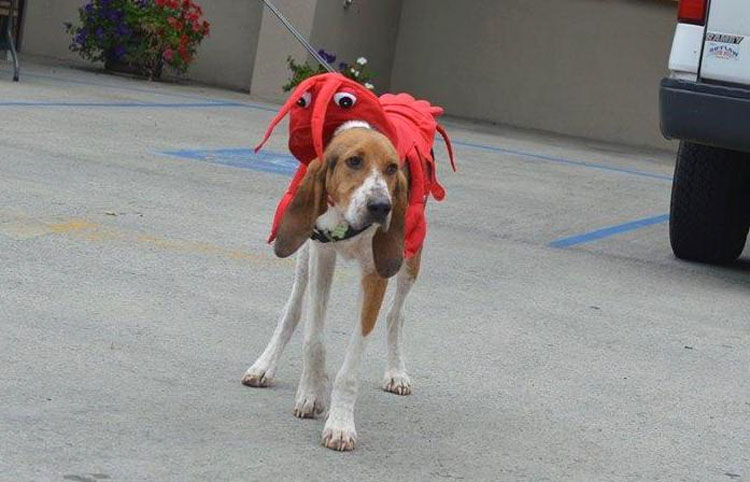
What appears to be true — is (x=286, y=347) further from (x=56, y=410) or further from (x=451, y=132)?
(x=451, y=132)

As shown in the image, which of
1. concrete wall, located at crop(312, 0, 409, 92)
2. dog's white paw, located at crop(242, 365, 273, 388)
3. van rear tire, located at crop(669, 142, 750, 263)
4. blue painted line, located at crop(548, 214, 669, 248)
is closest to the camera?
dog's white paw, located at crop(242, 365, 273, 388)

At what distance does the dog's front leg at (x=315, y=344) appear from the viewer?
4898 millimetres

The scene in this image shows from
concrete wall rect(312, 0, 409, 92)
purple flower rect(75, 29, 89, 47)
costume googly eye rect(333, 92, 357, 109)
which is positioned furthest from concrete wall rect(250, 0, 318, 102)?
costume googly eye rect(333, 92, 357, 109)

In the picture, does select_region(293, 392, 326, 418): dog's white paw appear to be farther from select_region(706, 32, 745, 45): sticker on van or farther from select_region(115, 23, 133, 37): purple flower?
select_region(115, 23, 133, 37): purple flower

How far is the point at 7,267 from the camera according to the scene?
20.9 ft

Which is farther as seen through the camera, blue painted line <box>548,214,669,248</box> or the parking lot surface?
blue painted line <box>548,214,669,248</box>

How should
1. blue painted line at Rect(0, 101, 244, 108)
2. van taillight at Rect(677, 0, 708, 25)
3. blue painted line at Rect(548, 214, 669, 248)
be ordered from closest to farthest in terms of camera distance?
van taillight at Rect(677, 0, 708, 25) < blue painted line at Rect(548, 214, 669, 248) < blue painted line at Rect(0, 101, 244, 108)

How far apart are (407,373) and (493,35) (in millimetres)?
13698

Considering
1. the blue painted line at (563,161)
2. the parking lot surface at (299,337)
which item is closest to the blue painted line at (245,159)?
the parking lot surface at (299,337)

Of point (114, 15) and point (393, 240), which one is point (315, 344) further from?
point (114, 15)

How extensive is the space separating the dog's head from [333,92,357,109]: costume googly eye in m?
0.06

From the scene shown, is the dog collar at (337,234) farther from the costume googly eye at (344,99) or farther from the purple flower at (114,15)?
the purple flower at (114,15)

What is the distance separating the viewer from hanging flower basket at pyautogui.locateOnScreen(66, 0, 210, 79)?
55.3 ft

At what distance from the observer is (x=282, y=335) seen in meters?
5.25
